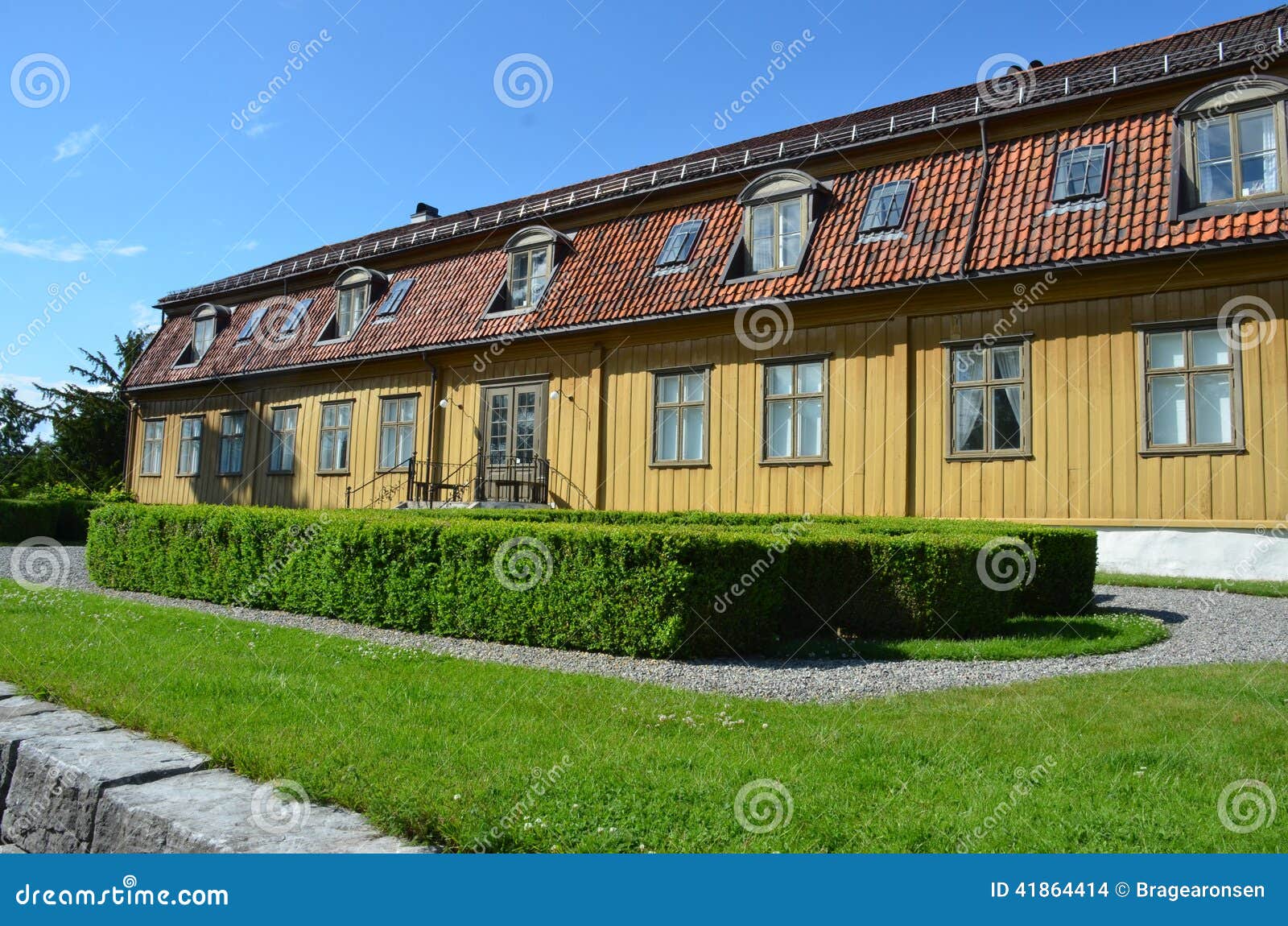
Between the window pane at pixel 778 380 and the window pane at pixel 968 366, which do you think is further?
the window pane at pixel 778 380

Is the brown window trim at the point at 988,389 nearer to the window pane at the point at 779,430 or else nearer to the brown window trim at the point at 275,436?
the window pane at the point at 779,430

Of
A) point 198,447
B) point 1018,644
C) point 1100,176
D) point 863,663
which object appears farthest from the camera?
point 198,447

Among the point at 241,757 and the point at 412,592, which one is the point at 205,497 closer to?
the point at 412,592

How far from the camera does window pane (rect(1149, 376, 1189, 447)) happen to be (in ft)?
40.3

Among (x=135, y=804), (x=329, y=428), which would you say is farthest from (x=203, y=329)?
(x=135, y=804)

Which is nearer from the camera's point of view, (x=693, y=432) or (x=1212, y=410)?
(x=1212, y=410)

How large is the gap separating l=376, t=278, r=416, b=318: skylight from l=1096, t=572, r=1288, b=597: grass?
1597cm

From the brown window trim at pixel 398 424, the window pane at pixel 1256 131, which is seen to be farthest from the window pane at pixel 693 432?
the window pane at pixel 1256 131

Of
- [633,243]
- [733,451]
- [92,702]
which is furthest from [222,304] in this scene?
[92,702]

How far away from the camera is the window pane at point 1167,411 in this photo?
12297 mm

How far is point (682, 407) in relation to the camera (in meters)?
16.8

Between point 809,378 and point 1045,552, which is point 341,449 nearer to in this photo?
point 809,378

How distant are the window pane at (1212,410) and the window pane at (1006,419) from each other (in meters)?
2.20

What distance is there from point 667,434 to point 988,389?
18.6 ft
